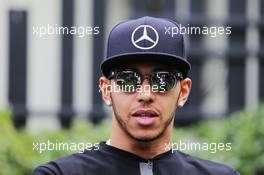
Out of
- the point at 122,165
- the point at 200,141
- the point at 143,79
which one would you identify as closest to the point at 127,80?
the point at 143,79

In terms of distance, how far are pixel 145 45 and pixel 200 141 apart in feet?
12.8

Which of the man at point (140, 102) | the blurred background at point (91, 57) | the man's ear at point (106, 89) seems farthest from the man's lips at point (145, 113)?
the blurred background at point (91, 57)

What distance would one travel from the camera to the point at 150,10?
11391 millimetres

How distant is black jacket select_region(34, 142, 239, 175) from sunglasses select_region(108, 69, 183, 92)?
0.23m

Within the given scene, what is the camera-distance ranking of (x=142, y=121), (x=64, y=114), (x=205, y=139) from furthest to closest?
(x=64, y=114) → (x=205, y=139) → (x=142, y=121)

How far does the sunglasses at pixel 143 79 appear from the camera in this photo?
3699 millimetres

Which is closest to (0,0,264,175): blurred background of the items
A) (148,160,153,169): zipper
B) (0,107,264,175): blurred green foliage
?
(0,107,264,175): blurred green foliage

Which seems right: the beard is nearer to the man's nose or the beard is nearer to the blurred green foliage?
the man's nose

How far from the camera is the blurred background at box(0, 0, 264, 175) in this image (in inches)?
440

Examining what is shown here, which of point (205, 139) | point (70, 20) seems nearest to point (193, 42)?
point (70, 20)

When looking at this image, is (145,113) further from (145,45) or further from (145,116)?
(145,45)

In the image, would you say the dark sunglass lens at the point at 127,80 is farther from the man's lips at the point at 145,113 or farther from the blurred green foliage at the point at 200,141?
the blurred green foliage at the point at 200,141

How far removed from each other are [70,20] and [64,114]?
939 mm

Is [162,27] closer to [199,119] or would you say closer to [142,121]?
[142,121]
